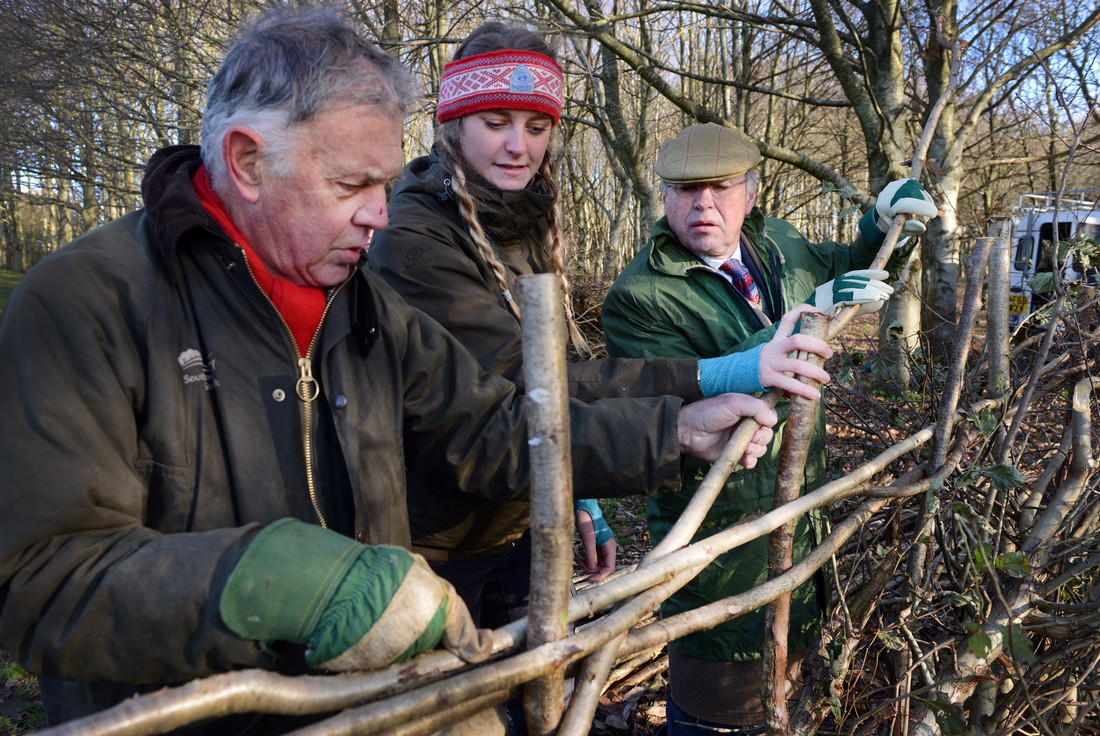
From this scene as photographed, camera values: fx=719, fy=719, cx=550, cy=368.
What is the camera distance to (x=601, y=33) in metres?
6.13

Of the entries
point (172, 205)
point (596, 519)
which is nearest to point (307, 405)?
point (172, 205)

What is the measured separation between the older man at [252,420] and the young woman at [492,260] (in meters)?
0.22

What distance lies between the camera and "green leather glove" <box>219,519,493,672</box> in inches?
37.4

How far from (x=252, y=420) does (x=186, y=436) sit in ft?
0.36

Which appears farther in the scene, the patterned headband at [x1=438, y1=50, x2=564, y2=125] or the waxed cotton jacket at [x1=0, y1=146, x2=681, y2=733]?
→ the patterned headband at [x1=438, y1=50, x2=564, y2=125]

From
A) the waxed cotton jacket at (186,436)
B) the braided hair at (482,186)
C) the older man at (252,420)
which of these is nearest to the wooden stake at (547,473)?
the older man at (252,420)

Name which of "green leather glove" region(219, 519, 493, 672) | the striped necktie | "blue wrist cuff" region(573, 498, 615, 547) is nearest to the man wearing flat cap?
the striped necktie

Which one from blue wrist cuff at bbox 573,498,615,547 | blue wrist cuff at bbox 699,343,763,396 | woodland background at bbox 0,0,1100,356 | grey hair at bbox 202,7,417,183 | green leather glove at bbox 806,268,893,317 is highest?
woodland background at bbox 0,0,1100,356

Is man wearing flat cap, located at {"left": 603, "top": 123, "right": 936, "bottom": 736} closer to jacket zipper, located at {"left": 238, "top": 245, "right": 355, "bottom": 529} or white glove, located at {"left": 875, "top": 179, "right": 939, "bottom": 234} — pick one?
white glove, located at {"left": 875, "top": 179, "right": 939, "bottom": 234}

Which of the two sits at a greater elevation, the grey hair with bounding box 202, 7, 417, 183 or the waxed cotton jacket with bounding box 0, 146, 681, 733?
the grey hair with bounding box 202, 7, 417, 183

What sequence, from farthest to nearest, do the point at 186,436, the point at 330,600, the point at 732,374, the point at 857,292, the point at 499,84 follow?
1. the point at 499,84
2. the point at 857,292
3. the point at 732,374
4. the point at 186,436
5. the point at 330,600

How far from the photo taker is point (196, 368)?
1.21 metres

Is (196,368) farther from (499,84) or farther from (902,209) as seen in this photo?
(902,209)

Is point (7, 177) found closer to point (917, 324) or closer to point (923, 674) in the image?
point (917, 324)
